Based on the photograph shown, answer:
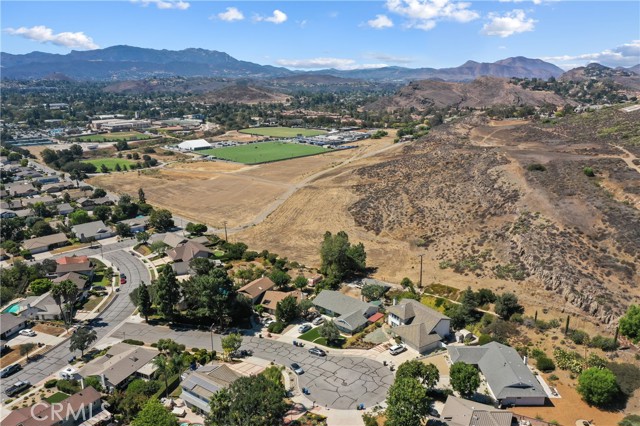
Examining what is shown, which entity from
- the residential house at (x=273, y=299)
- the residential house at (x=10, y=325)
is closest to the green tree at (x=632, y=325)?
the residential house at (x=273, y=299)

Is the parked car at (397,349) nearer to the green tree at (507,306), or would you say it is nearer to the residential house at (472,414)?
the residential house at (472,414)

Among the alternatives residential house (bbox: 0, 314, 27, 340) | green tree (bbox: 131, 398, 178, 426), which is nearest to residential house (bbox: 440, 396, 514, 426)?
green tree (bbox: 131, 398, 178, 426)

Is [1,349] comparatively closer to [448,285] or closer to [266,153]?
[448,285]

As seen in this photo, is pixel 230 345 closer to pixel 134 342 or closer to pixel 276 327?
pixel 276 327

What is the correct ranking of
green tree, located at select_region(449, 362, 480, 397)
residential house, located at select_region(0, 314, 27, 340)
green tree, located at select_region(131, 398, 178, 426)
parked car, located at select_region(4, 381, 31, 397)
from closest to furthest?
1. green tree, located at select_region(131, 398, 178, 426)
2. green tree, located at select_region(449, 362, 480, 397)
3. parked car, located at select_region(4, 381, 31, 397)
4. residential house, located at select_region(0, 314, 27, 340)

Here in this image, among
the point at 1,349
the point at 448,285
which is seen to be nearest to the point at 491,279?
the point at 448,285

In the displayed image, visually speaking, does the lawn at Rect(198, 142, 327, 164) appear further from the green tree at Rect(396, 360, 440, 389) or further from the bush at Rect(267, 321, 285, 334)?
the green tree at Rect(396, 360, 440, 389)
